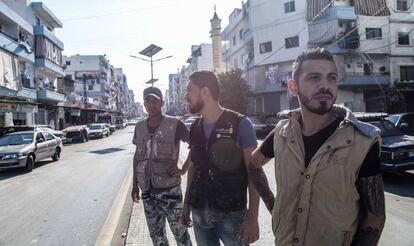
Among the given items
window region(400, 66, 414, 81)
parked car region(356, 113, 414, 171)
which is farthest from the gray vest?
window region(400, 66, 414, 81)

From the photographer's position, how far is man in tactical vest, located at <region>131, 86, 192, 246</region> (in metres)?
3.92

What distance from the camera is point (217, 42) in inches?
2876

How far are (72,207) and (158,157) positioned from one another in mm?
4791

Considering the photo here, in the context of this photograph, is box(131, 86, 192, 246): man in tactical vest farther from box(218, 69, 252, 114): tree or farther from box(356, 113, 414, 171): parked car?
box(218, 69, 252, 114): tree

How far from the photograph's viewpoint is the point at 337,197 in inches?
78.8

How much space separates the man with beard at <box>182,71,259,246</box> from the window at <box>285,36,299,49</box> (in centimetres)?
4096

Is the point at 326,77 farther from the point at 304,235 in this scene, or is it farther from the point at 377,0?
the point at 377,0

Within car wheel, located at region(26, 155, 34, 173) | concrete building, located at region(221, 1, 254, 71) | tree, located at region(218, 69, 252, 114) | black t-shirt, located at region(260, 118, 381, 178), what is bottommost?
car wheel, located at region(26, 155, 34, 173)

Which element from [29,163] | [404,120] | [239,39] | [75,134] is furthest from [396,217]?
[239,39]

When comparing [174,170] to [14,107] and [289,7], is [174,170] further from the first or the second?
[289,7]

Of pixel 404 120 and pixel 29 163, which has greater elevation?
pixel 404 120

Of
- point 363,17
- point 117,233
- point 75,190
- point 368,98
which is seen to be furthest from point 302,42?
point 117,233

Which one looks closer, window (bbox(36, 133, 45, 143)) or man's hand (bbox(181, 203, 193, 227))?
man's hand (bbox(181, 203, 193, 227))

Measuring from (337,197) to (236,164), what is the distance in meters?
1.12
